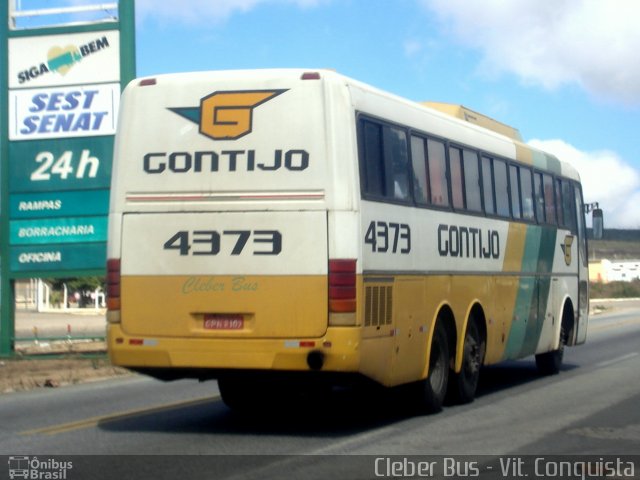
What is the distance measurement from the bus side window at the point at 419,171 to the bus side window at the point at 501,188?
267 cm

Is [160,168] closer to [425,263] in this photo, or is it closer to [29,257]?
[425,263]

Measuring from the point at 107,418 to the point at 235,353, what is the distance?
246cm

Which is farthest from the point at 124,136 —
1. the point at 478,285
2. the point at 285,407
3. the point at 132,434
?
the point at 478,285

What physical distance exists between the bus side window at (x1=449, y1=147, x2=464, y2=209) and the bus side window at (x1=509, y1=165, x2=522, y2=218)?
211cm

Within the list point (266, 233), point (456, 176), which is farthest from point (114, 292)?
point (456, 176)

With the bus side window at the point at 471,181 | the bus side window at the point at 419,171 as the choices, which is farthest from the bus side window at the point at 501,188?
the bus side window at the point at 419,171

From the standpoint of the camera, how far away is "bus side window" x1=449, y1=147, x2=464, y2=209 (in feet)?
43.7

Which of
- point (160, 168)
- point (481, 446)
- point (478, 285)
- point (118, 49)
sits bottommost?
point (481, 446)

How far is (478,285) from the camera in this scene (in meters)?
13.9

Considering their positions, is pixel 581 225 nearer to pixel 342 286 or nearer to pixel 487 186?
pixel 487 186

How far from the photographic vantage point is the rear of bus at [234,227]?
10.3 m

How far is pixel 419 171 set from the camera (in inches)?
485

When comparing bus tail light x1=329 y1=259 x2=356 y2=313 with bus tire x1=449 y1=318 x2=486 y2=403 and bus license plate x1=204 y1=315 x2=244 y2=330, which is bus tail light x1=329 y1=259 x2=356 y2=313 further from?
bus tire x1=449 y1=318 x2=486 y2=403

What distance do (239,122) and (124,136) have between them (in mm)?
1228
